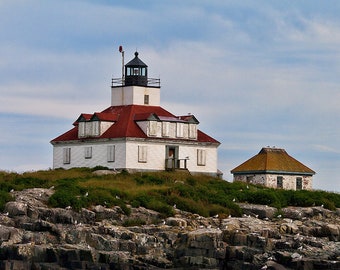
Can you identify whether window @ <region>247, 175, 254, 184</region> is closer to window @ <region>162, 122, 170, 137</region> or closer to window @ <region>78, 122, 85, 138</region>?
window @ <region>162, 122, 170, 137</region>

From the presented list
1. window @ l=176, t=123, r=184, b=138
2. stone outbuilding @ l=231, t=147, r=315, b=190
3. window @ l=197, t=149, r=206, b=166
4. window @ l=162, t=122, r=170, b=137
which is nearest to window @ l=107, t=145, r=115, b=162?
window @ l=162, t=122, r=170, b=137

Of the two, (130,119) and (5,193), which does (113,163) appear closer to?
(130,119)

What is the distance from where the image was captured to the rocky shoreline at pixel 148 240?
160 feet

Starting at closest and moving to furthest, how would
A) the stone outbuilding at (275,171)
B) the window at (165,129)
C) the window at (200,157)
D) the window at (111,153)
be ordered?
the window at (111,153)
the window at (165,129)
the window at (200,157)
the stone outbuilding at (275,171)

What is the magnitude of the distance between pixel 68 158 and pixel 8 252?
77.6ft

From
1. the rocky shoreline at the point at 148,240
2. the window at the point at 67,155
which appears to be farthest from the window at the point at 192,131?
the rocky shoreline at the point at 148,240

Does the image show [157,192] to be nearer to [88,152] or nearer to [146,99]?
[88,152]

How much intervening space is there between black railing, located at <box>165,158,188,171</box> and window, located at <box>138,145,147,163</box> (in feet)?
5.26

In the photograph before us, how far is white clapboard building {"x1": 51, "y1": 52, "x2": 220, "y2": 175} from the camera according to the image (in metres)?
68.8

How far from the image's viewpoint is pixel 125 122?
70250mm

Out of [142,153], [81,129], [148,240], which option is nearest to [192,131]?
[142,153]

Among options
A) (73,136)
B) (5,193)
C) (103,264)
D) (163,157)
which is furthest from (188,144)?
(103,264)

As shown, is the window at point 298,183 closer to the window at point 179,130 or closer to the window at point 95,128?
the window at point 179,130

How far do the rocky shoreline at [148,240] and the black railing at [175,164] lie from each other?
11.0 metres
